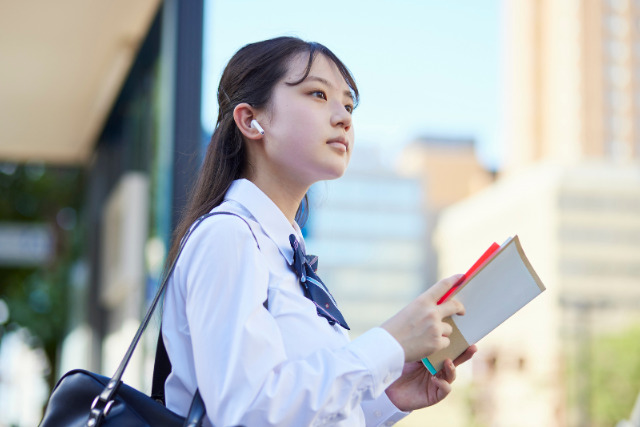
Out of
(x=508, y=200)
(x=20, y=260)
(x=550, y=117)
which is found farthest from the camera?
(x=550, y=117)

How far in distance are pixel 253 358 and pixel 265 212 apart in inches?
12.7

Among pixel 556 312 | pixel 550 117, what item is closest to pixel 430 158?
pixel 550 117

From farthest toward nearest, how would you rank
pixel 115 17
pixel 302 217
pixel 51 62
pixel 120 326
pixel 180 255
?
pixel 120 326
pixel 51 62
pixel 115 17
pixel 302 217
pixel 180 255

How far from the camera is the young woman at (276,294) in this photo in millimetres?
1192

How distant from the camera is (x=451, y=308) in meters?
1.33

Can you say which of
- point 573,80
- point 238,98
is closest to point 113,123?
point 238,98

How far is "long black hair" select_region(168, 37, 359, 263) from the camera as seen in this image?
151 cm

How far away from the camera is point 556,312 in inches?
2655

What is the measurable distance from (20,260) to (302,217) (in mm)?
7439

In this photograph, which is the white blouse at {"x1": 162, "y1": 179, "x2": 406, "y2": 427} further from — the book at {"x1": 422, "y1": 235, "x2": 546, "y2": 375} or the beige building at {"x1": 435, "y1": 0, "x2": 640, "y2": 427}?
the beige building at {"x1": 435, "y1": 0, "x2": 640, "y2": 427}

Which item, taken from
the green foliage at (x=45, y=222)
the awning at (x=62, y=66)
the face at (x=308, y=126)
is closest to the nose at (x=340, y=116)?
the face at (x=308, y=126)

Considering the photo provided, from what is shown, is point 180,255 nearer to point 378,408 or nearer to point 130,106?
point 378,408

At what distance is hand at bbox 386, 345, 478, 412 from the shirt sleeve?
31cm

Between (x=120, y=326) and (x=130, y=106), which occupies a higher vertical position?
(x=130, y=106)
